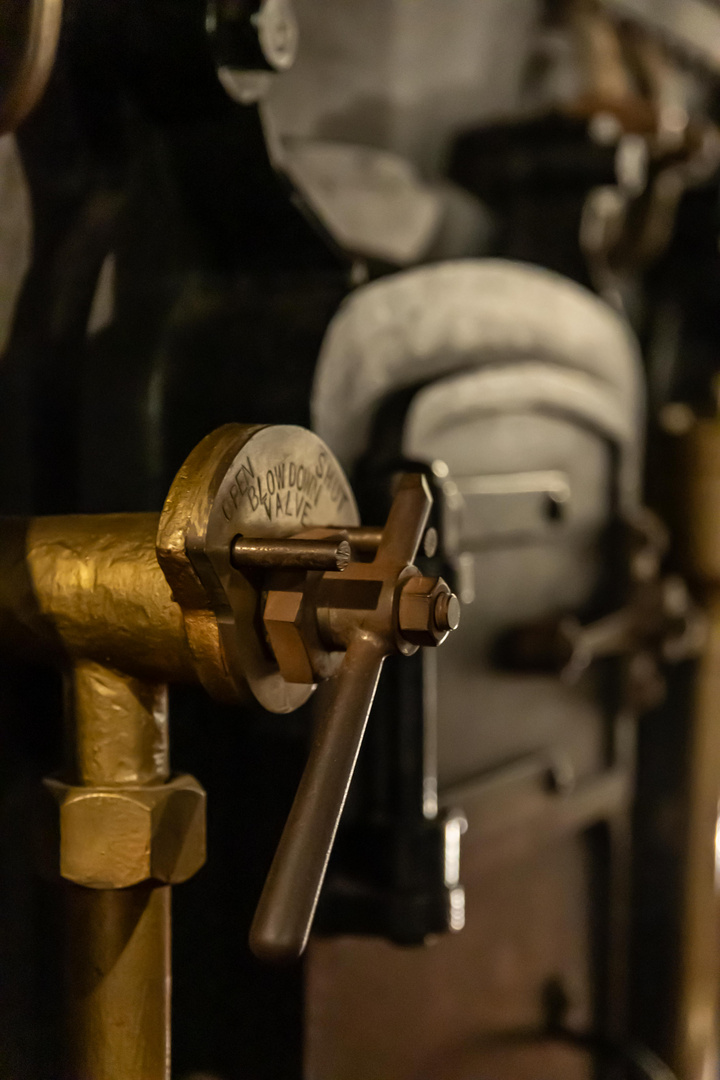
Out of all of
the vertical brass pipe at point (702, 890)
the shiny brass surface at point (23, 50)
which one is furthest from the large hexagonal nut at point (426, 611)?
the vertical brass pipe at point (702, 890)

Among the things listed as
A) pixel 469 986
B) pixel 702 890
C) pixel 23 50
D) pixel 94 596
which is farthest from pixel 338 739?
pixel 702 890

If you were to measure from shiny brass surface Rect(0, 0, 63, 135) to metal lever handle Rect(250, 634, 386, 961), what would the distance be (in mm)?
282

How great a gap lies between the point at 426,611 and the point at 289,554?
54 mm

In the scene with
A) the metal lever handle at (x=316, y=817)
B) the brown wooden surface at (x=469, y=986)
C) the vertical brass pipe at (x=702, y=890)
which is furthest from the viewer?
the vertical brass pipe at (x=702, y=890)

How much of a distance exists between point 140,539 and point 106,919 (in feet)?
0.56

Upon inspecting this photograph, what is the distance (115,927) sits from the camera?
45 cm

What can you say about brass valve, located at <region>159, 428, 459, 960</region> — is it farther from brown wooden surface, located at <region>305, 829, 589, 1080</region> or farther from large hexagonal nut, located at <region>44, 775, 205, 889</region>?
brown wooden surface, located at <region>305, 829, 589, 1080</region>

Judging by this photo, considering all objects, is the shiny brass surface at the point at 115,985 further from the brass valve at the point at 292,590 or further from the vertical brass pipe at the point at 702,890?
the vertical brass pipe at the point at 702,890

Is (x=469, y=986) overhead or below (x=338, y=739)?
below

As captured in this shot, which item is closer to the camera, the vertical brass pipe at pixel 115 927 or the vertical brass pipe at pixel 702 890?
the vertical brass pipe at pixel 115 927

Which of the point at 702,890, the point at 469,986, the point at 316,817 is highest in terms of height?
the point at 316,817

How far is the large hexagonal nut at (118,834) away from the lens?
1.41ft

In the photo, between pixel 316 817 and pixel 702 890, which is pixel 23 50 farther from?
pixel 702 890

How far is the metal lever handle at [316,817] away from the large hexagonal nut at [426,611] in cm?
1
